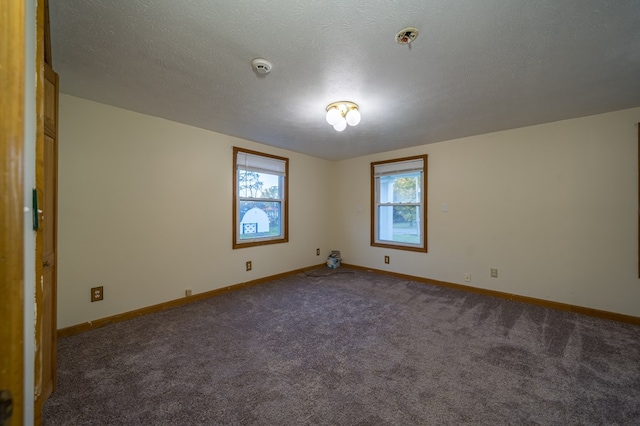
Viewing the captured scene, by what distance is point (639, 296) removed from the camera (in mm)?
2631

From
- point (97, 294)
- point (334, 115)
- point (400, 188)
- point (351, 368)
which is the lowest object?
point (351, 368)

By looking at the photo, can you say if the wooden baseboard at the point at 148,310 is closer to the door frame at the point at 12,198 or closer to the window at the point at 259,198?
the window at the point at 259,198

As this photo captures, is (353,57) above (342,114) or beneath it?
above

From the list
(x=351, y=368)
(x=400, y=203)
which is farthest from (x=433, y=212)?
(x=351, y=368)

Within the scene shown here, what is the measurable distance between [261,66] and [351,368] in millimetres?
2347

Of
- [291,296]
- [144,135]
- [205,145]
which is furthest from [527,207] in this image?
[144,135]

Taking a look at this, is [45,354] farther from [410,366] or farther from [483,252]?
[483,252]

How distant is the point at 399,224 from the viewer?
456 cm

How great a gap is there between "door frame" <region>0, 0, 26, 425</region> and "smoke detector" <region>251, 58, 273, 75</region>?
1.50 m

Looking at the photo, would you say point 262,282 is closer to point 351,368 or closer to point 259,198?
point 259,198

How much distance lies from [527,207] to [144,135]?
15.6 ft

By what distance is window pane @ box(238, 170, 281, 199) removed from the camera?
12.7 ft

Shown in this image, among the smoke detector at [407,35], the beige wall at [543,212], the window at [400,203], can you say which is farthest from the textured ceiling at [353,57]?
the window at [400,203]

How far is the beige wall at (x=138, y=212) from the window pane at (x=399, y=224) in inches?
90.1
